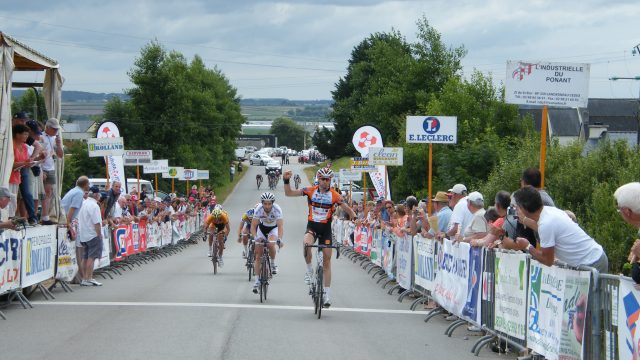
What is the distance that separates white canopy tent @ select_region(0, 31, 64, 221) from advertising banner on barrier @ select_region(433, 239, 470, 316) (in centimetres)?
641

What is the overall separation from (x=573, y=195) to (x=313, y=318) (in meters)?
9.38

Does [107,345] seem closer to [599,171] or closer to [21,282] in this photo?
[21,282]

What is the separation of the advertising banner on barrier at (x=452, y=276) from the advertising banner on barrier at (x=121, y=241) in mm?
10475

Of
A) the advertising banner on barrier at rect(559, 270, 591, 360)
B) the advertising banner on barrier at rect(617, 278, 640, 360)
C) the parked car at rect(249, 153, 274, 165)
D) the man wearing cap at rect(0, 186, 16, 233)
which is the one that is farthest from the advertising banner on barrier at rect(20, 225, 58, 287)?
the parked car at rect(249, 153, 274, 165)

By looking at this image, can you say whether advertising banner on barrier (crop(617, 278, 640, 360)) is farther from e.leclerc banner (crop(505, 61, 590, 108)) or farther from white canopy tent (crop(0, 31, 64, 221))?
white canopy tent (crop(0, 31, 64, 221))

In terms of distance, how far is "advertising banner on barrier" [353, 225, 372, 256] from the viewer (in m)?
27.7

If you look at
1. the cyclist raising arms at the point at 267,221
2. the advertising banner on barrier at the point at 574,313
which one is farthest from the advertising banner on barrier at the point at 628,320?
the cyclist raising arms at the point at 267,221

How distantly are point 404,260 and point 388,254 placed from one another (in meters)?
3.16

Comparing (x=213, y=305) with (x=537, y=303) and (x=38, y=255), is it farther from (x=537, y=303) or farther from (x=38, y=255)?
(x=537, y=303)

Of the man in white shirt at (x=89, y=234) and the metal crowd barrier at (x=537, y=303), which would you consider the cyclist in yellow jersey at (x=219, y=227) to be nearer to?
the man in white shirt at (x=89, y=234)

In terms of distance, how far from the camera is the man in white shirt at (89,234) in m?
18.3

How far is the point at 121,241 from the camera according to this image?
2359cm

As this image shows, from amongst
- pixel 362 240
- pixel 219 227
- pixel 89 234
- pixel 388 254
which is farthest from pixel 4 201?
pixel 362 240

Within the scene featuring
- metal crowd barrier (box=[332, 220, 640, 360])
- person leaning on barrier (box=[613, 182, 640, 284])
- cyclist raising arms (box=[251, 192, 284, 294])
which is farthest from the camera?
cyclist raising arms (box=[251, 192, 284, 294])
